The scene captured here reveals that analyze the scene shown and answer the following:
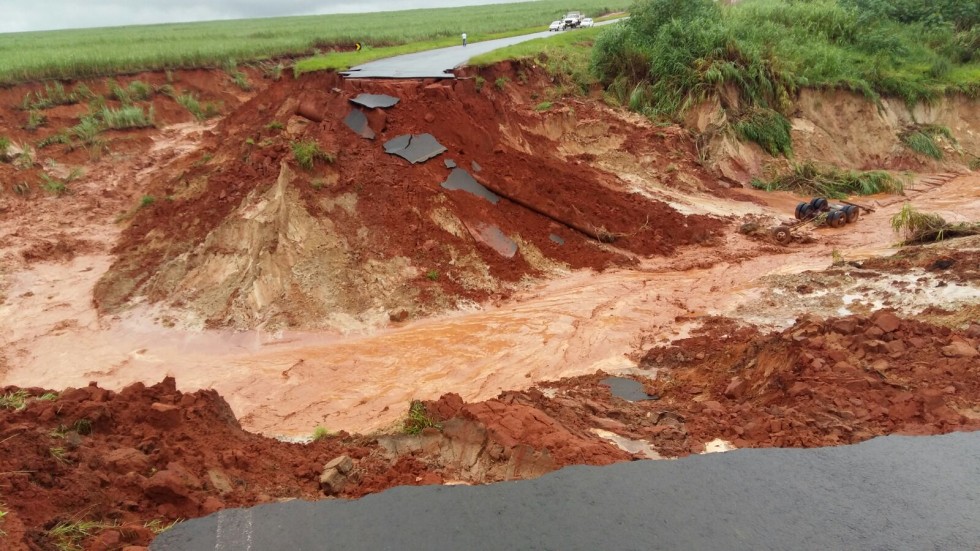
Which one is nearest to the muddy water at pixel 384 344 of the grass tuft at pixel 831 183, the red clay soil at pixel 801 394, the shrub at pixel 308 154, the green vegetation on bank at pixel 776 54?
the red clay soil at pixel 801 394

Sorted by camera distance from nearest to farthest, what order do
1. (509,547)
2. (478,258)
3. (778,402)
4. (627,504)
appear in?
(509,547) < (627,504) < (778,402) < (478,258)

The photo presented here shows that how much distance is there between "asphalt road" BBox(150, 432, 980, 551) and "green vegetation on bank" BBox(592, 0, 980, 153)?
13.1m

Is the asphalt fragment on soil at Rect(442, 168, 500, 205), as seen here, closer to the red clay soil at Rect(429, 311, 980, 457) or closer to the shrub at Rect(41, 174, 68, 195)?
the red clay soil at Rect(429, 311, 980, 457)

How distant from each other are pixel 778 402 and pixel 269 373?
6.57 meters

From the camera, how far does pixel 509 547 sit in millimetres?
4121

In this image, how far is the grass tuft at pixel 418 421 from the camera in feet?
18.5

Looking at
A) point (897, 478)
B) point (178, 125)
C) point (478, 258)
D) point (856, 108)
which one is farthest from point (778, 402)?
point (178, 125)

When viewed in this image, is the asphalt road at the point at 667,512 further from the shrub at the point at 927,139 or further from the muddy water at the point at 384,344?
the shrub at the point at 927,139

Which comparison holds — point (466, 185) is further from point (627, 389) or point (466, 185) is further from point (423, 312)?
point (627, 389)

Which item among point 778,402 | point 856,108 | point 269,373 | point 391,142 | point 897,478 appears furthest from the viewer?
point 856,108

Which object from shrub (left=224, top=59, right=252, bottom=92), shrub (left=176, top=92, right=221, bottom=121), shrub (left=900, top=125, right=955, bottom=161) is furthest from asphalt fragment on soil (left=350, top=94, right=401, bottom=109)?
shrub (left=900, top=125, right=955, bottom=161)

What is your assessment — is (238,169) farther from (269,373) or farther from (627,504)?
(627,504)

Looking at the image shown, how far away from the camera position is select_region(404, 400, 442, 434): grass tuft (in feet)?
18.5

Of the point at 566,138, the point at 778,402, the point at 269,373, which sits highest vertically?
the point at 566,138
